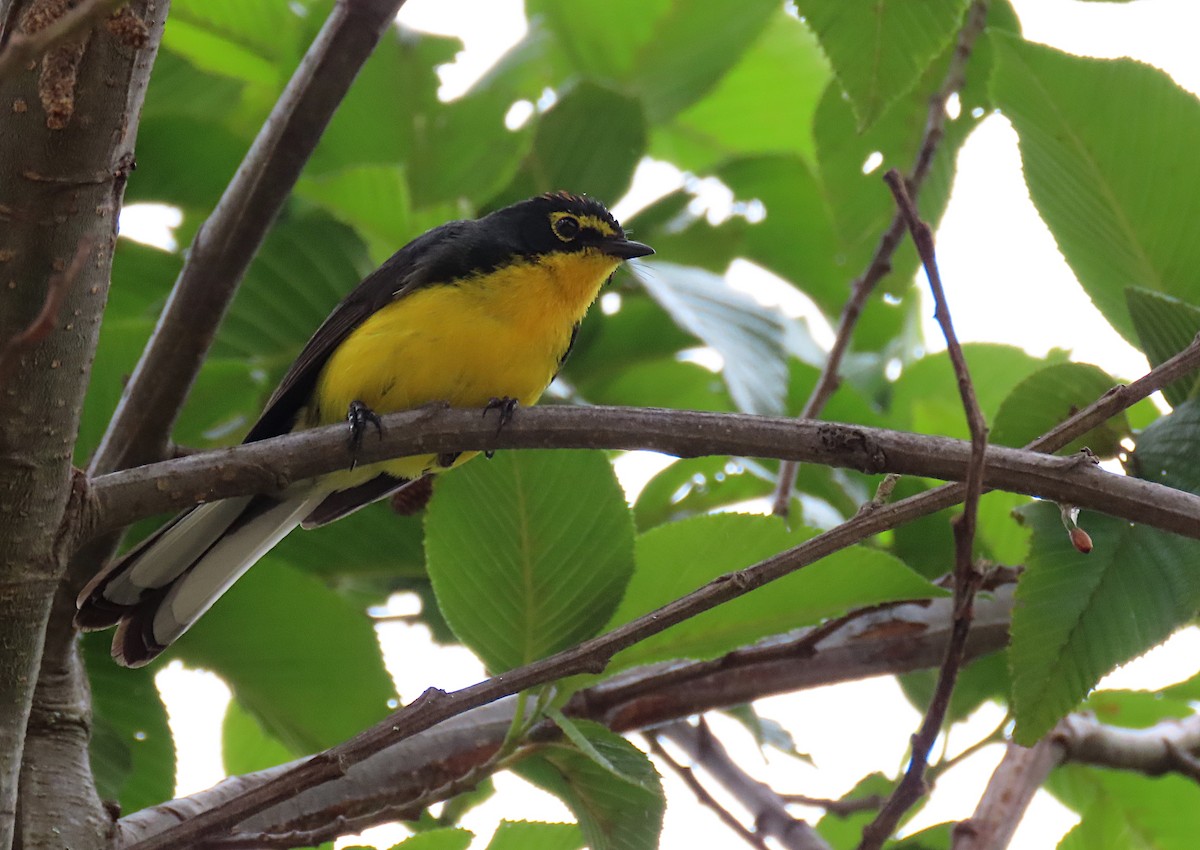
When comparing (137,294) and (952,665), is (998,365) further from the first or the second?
(137,294)

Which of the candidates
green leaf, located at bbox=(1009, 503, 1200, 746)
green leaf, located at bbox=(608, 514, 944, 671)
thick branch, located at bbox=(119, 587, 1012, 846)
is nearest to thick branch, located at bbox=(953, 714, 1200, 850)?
thick branch, located at bbox=(119, 587, 1012, 846)

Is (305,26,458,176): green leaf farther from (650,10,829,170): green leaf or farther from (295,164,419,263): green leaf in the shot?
(650,10,829,170): green leaf

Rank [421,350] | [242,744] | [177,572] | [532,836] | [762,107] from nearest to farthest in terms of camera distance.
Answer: [532,836] → [177,572] → [421,350] → [242,744] → [762,107]

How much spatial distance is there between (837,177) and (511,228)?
121 centimetres

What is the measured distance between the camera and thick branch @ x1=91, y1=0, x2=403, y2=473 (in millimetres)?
2869

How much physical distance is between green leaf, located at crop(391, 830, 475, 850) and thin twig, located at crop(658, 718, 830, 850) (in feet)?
3.15

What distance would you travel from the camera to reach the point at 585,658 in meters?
2.33

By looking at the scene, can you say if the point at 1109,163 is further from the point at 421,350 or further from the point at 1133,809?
the point at 421,350

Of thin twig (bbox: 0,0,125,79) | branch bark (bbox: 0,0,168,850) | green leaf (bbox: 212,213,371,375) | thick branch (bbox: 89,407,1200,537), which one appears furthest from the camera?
green leaf (bbox: 212,213,371,375)

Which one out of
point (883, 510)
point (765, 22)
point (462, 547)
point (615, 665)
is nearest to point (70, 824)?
point (462, 547)

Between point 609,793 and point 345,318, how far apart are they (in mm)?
1973

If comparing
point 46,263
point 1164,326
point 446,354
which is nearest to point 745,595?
point 1164,326

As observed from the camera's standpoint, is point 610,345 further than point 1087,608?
Yes

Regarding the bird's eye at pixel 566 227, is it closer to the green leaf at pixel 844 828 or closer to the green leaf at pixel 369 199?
the green leaf at pixel 369 199
